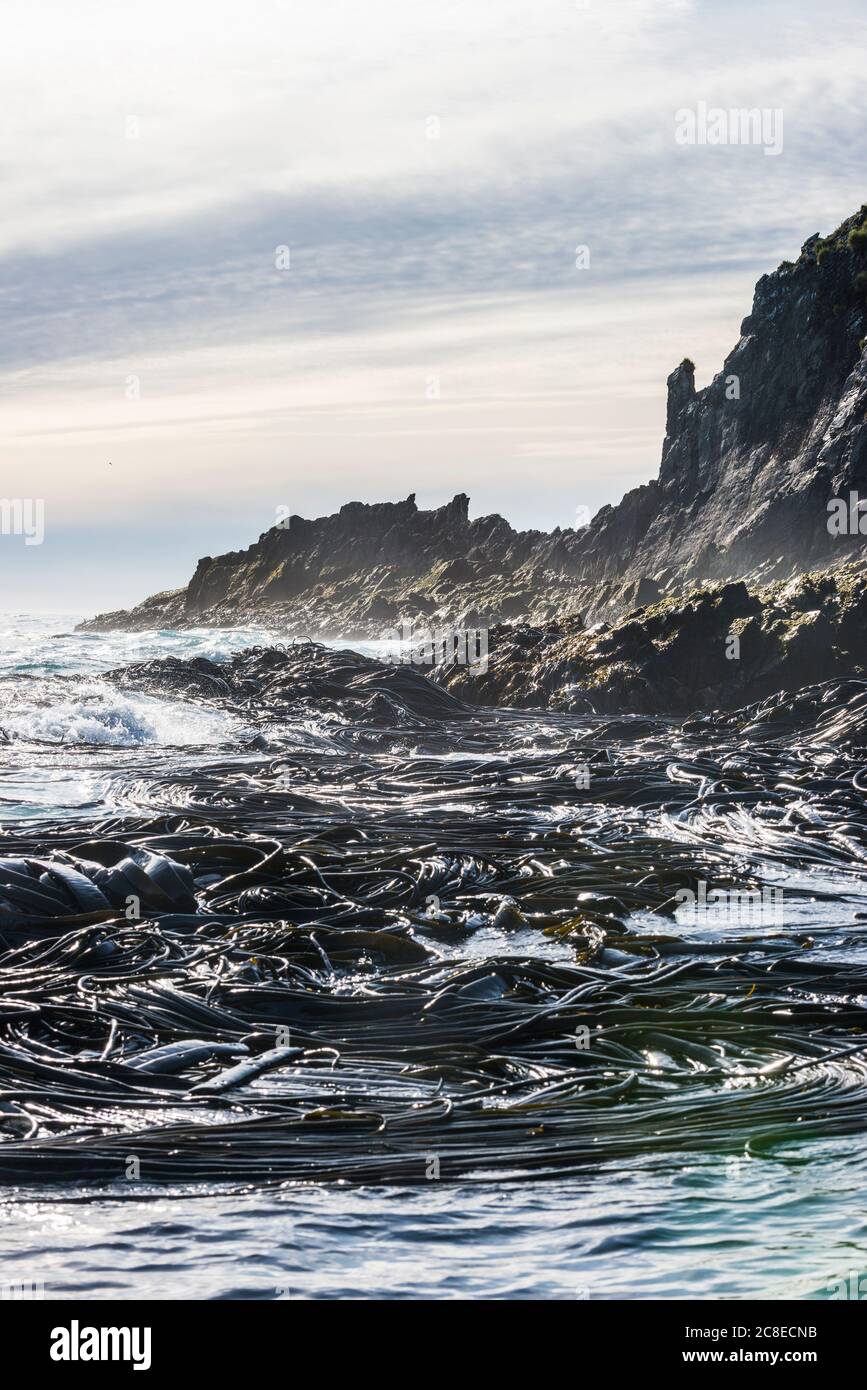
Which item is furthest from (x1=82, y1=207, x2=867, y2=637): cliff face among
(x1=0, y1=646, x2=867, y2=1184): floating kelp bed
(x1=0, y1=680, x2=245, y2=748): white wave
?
(x1=0, y1=646, x2=867, y2=1184): floating kelp bed

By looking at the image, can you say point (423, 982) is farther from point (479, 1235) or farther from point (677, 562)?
point (677, 562)

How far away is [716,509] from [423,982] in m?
33.6

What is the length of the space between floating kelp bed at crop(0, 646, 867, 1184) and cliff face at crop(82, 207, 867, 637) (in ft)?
64.4

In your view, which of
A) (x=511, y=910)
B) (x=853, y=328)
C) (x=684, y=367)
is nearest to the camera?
(x=511, y=910)

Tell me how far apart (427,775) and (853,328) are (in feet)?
85.1

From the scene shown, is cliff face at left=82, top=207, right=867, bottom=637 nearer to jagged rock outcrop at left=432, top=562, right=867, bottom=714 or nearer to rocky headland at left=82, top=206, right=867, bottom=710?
rocky headland at left=82, top=206, right=867, bottom=710

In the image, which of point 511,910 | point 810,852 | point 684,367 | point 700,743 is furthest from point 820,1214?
point 684,367

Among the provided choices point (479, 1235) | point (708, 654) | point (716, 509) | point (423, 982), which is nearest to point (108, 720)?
point (708, 654)

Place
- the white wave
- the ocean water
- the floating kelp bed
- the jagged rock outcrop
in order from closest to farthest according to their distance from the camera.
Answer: the ocean water
the floating kelp bed
the white wave
the jagged rock outcrop

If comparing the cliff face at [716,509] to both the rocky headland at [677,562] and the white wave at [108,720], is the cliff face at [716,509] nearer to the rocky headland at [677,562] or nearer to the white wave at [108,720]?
the rocky headland at [677,562]

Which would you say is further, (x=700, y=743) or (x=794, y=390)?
(x=794, y=390)

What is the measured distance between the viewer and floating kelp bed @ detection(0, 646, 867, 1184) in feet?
13.2

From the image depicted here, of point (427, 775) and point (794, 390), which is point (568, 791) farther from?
point (794, 390)

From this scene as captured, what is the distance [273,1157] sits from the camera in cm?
383
